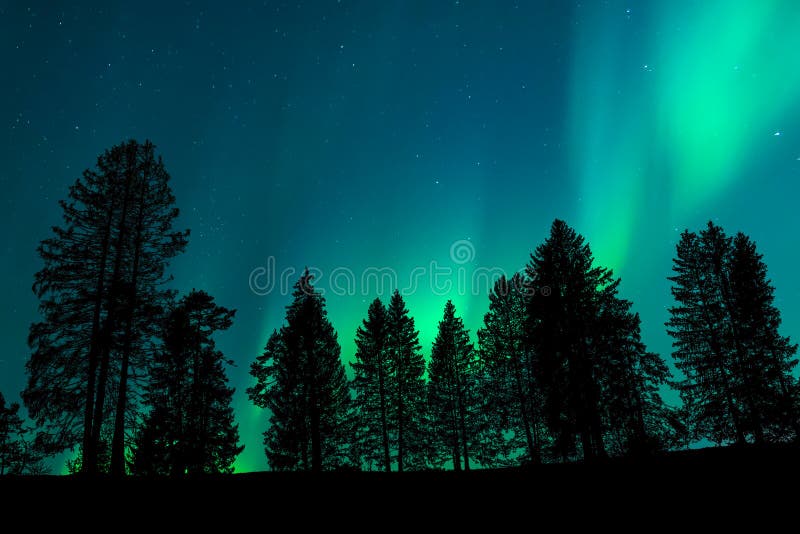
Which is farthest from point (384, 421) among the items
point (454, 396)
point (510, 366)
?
point (510, 366)

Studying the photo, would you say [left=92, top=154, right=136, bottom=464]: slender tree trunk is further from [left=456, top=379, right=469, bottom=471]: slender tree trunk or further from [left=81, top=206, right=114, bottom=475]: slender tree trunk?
[left=456, top=379, right=469, bottom=471]: slender tree trunk

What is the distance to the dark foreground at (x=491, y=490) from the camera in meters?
6.43

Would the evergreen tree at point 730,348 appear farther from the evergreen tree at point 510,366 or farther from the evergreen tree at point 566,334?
the evergreen tree at point 510,366

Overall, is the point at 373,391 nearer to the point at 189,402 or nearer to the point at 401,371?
the point at 401,371

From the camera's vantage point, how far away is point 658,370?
2248 cm

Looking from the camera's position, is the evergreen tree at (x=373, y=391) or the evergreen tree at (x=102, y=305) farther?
the evergreen tree at (x=373, y=391)

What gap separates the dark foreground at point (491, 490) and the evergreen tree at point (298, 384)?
49.9ft

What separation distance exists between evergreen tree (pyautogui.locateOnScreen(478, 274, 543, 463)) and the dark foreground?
59.2 ft

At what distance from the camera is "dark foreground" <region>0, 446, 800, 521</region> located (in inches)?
253

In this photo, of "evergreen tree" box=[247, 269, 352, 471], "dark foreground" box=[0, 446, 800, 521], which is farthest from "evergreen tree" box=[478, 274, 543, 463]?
"dark foreground" box=[0, 446, 800, 521]

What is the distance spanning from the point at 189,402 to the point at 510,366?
70.9 feet

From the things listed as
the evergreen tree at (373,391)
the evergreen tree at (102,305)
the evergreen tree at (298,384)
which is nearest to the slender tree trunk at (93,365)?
the evergreen tree at (102,305)

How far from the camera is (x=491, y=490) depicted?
25.6ft

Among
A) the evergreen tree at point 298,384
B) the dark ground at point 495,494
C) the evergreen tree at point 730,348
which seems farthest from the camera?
the evergreen tree at point 298,384
